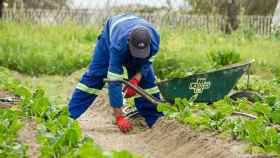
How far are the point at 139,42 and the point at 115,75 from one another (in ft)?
1.35

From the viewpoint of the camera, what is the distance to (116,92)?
7.12m

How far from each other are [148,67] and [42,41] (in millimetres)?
7480

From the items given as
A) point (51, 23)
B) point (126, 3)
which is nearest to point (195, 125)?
point (51, 23)

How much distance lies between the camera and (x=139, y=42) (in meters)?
6.88

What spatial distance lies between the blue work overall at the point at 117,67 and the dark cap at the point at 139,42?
0.08 metres

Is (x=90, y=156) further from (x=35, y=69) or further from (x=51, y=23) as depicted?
(x=51, y=23)

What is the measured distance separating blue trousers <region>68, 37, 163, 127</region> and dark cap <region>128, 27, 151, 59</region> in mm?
619

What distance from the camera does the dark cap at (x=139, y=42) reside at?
6.88 meters

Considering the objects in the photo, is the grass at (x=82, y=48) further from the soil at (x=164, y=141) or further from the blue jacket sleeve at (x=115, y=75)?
the blue jacket sleeve at (x=115, y=75)

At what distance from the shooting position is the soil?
5.98m

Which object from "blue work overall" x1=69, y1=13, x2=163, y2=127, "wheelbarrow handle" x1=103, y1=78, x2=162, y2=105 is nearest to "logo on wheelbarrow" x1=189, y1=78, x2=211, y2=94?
"blue work overall" x1=69, y1=13, x2=163, y2=127

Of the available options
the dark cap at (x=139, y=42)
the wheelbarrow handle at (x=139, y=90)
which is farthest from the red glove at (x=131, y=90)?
the dark cap at (x=139, y=42)

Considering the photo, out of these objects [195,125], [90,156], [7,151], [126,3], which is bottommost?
[126,3]

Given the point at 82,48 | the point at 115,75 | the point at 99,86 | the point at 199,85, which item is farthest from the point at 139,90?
the point at 82,48
